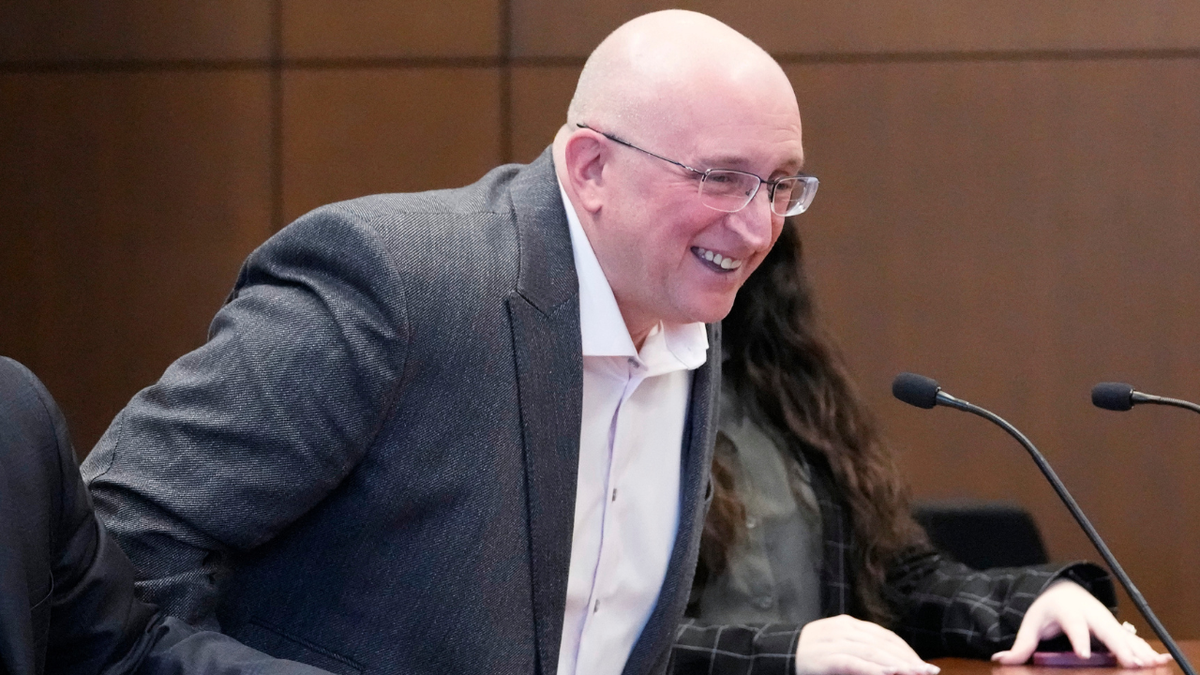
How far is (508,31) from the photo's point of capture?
3.26 metres

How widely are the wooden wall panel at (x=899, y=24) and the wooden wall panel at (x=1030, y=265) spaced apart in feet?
0.20

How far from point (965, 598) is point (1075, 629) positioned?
0.81 feet

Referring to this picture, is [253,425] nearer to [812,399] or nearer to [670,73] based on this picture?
[670,73]

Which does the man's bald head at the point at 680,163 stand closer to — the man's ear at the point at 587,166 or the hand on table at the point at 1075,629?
the man's ear at the point at 587,166

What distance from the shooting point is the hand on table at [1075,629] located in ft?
5.43

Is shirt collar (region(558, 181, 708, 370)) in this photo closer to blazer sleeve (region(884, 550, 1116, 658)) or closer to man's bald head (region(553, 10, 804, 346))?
man's bald head (region(553, 10, 804, 346))

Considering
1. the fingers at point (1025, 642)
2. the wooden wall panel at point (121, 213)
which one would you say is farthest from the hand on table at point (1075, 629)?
the wooden wall panel at point (121, 213)

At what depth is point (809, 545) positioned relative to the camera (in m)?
2.12

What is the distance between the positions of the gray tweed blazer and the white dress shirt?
80mm

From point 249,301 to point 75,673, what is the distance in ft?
1.45

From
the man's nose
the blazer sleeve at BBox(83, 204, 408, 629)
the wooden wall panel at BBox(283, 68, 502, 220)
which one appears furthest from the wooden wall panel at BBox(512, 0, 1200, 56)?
the blazer sleeve at BBox(83, 204, 408, 629)

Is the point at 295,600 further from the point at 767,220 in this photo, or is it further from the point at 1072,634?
the point at 1072,634

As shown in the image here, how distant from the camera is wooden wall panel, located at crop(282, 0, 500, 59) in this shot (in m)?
3.24

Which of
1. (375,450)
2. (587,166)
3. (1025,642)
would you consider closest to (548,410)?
(375,450)
